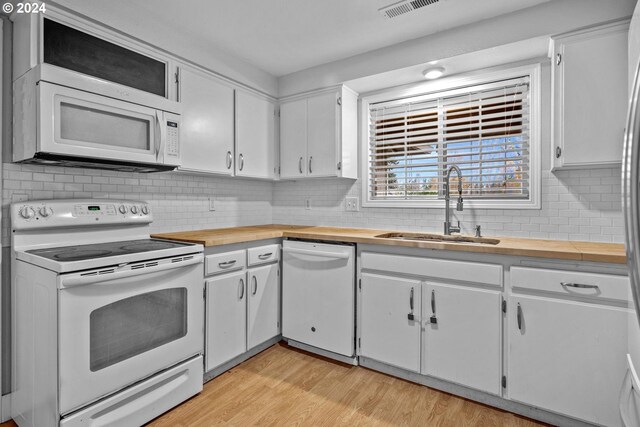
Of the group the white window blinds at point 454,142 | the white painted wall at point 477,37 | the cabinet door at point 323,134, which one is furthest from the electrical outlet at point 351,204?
the white painted wall at point 477,37

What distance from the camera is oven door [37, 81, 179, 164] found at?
1.61 metres

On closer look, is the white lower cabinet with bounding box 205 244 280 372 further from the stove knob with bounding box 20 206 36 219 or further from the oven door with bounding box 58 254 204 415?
the stove knob with bounding box 20 206 36 219

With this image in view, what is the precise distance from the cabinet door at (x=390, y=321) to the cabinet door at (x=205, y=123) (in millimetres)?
1447

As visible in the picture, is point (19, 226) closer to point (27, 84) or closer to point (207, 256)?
point (27, 84)

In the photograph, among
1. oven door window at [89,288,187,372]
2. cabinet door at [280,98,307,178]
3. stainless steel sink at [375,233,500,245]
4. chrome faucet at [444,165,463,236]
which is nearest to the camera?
oven door window at [89,288,187,372]

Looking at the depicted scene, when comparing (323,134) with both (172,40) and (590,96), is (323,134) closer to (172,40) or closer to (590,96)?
(172,40)

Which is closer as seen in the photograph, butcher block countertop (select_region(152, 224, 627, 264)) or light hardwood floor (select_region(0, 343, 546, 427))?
butcher block countertop (select_region(152, 224, 627, 264))

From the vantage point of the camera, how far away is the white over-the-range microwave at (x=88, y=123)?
1.61m

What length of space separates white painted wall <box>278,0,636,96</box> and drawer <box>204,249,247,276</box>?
1648mm

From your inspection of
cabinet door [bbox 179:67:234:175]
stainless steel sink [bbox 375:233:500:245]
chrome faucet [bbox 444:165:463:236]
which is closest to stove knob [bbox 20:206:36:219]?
cabinet door [bbox 179:67:234:175]

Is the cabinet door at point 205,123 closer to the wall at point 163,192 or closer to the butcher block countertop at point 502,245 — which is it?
the wall at point 163,192

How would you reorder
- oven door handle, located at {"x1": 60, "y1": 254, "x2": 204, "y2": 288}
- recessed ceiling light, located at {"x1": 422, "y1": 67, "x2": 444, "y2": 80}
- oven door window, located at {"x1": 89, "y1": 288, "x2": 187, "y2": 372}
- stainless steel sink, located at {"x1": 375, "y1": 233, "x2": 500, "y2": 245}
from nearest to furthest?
oven door handle, located at {"x1": 60, "y1": 254, "x2": 204, "y2": 288} → oven door window, located at {"x1": 89, "y1": 288, "x2": 187, "y2": 372} → stainless steel sink, located at {"x1": 375, "y1": 233, "x2": 500, "y2": 245} → recessed ceiling light, located at {"x1": 422, "y1": 67, "x2": 444, "y2": 80}

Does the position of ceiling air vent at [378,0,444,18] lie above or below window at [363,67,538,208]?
above

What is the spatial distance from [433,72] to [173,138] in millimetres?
1931
